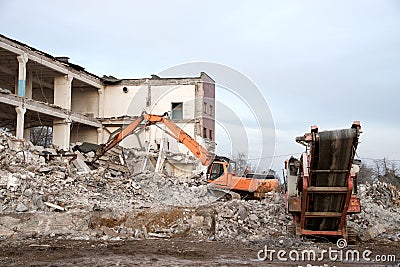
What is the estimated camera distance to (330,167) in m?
10.4

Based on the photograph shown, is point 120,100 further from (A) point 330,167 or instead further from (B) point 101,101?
(A) point 330,167

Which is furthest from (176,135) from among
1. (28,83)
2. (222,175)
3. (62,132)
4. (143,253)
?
(28,83)

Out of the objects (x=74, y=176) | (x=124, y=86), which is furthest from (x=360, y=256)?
(x=124, y=86)

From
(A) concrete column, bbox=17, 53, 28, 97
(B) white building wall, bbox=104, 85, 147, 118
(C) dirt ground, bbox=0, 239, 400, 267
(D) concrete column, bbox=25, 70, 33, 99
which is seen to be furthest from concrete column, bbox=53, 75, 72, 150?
(C) dirt ground, bbox=0, 239, 400, 267

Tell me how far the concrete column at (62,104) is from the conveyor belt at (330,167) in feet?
74.7

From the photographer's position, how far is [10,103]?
26.2 meters

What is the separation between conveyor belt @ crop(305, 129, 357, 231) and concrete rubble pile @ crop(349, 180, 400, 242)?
2.73m

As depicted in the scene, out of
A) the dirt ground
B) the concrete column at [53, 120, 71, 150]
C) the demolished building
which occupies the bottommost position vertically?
the dirt ground

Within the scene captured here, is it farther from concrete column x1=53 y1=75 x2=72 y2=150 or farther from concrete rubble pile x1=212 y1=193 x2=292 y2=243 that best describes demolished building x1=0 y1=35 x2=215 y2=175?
concrete rubble pile x1=212 y1=193 x2=292 y2=243

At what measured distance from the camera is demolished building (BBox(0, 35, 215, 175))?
101 ft

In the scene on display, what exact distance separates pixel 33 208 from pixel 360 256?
9598 millimetres

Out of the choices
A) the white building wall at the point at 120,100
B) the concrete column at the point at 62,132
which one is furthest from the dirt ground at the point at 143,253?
the white building wall at the point at 120,100

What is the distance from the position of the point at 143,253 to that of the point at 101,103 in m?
28.5

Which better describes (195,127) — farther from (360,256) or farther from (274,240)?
(360,256)
